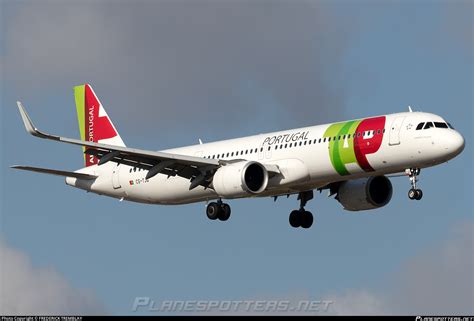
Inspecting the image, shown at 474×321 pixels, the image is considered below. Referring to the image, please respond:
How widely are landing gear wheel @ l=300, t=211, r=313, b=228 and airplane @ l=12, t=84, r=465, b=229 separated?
0.05 m

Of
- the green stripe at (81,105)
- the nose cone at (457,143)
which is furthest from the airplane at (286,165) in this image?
the green stripe at (81,105)

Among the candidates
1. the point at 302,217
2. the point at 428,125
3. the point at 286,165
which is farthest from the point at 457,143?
the point at 302,217

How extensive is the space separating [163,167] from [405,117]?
11880 mm

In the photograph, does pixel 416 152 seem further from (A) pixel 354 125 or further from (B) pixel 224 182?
(B) pixel 224 182

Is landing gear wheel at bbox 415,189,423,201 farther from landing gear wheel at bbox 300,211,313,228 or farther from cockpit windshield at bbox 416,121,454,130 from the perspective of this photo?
landing gear wheel at bbox 300,211,313,228

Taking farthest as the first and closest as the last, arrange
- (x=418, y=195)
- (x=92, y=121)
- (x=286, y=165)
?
(x=92, y=121), (x=286, y=165), (x=418, y=195)

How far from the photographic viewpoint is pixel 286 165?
206 ft

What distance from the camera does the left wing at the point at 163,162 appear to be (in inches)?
2486

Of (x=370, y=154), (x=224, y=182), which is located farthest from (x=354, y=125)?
(x=224, y=182)

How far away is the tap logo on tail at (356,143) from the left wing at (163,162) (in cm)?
604

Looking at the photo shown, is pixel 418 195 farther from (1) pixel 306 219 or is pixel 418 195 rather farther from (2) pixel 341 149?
(1) pixel 306 219

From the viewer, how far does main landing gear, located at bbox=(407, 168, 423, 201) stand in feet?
195

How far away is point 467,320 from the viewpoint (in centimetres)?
4769

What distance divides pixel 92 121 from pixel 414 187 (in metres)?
23.1
